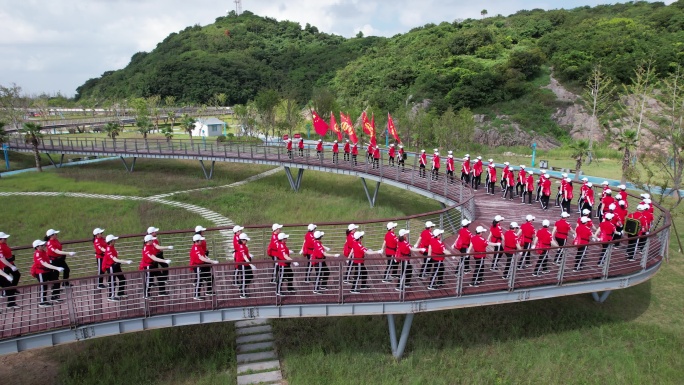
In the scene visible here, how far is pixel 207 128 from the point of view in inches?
2357

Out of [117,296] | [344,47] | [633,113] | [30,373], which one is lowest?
[30,373]

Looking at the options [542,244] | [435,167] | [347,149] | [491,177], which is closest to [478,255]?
[542,244]

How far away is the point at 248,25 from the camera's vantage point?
149000mm

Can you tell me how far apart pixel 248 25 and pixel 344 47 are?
5301 centimetres

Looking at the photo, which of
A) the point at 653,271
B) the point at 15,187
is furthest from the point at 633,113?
the point at 15,187

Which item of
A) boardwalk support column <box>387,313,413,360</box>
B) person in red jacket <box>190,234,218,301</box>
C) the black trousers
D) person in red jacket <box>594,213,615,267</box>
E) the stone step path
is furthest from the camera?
person in red jacket <box>594,213,615,267</box>

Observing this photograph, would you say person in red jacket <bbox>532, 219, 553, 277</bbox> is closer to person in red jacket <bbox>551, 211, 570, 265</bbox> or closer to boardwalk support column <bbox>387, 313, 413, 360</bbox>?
person in red jacket <bbox>551, 211, 570, 265</bbox>

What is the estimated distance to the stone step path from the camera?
1154cm

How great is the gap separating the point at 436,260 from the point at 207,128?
175ft

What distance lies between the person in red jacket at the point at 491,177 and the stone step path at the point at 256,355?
39.9ft

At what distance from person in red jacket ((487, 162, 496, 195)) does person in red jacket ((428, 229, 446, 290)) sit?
10.4m

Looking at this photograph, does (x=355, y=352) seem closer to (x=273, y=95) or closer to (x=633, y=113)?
(x=633, y=113)

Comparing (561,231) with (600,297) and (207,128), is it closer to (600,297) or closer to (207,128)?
(600,297)

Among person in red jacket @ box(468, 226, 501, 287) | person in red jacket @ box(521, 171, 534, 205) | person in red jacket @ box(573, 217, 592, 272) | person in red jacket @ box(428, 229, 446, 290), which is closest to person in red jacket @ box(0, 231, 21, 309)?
person in red jacket @ box(428, 229, 446, 290)
